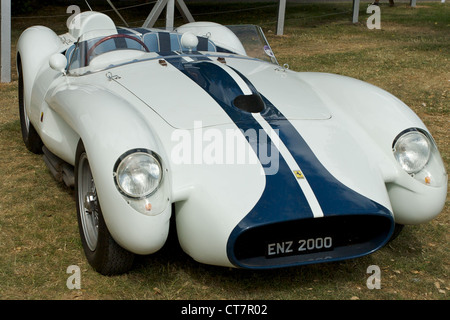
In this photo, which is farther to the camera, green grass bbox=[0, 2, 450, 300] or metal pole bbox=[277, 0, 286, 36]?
metal pole bbox=[277, 0, 286, 36]

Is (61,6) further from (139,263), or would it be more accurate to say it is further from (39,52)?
(139,263)

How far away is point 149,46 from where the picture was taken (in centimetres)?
486

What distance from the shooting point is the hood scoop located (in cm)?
379

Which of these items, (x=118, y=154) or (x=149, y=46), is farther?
(x=149, y=46)

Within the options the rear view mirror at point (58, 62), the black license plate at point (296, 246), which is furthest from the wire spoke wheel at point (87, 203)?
the rear view mirror at point (58, 62)

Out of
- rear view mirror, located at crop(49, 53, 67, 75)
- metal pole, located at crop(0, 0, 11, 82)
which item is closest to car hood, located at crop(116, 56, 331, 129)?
rear view mirror, located at crop(49, 53, 67, 75)

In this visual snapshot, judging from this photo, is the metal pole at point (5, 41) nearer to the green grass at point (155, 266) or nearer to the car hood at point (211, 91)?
the green grass at point (155, 266)

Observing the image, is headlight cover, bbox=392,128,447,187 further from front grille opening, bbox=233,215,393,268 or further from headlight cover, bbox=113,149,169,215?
headlight cover, bbox=113,149,169,215

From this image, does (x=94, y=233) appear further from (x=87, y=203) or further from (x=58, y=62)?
(x=58, y=62)

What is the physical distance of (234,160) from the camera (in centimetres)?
338

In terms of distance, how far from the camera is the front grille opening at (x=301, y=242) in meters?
3.19

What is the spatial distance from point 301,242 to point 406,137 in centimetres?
101

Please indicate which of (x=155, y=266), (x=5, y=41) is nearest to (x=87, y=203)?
(x=155, y=266)

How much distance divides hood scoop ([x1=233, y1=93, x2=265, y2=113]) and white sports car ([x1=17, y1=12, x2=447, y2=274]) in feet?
0.03
